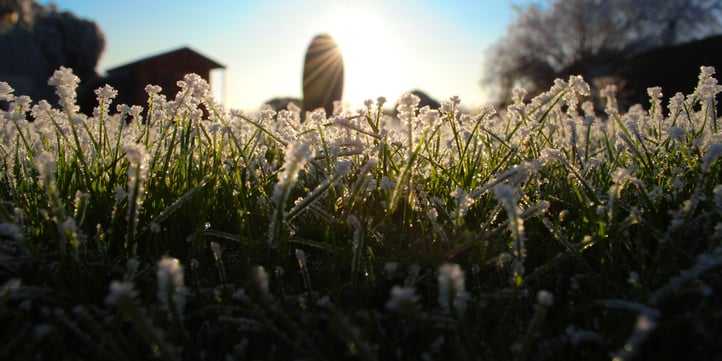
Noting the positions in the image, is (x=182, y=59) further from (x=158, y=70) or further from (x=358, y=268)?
(x=358, y=268)

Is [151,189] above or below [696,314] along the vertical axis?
above

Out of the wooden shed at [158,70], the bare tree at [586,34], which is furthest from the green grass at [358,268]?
the bare tree at [586,34]

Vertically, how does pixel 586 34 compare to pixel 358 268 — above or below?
above

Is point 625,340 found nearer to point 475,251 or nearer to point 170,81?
point 475,251

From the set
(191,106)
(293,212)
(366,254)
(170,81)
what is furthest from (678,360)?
(170,81)

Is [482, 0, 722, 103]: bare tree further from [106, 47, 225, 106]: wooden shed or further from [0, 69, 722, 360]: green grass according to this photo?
[0, 69, 722, 360]: green grass

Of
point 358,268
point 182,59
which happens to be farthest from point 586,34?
point 358,268
